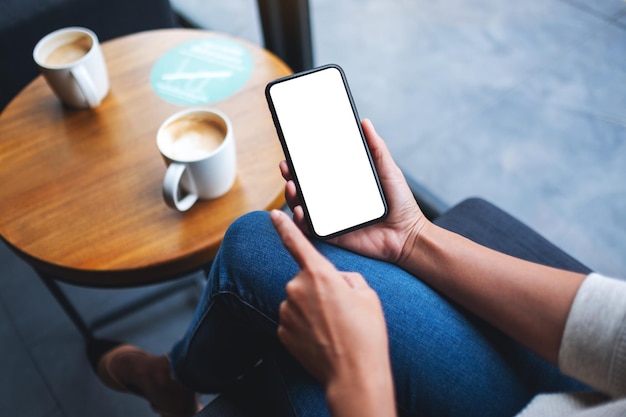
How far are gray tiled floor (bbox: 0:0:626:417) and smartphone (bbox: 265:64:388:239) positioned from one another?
762 millimetres

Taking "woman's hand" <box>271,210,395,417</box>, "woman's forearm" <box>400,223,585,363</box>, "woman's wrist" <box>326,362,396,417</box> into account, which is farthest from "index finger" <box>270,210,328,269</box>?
"woman's forearm" <box>400,223,585,363</box>

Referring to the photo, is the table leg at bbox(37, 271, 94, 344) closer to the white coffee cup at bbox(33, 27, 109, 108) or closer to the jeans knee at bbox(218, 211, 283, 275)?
the white coffee cup at bbox(33, 27, 109, 108)

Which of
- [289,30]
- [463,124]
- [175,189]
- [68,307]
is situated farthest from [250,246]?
[463,124]

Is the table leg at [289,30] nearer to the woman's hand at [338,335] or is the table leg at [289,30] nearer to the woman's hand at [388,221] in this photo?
the woman's hand at [388,221]

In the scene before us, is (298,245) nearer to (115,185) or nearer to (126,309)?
(115,185)

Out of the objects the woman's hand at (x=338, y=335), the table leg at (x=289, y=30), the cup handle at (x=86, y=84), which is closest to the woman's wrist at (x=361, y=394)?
the woman's hand at (x=338, y=335)

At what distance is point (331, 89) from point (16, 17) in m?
1.01

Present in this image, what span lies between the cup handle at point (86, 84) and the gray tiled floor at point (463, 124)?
1.96 ft

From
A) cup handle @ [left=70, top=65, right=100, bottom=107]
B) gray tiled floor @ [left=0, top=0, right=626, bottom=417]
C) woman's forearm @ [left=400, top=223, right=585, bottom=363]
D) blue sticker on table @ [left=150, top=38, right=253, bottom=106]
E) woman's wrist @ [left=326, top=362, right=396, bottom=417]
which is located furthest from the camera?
gray tiled floor @ [left=0, top=0, right=626, bottom=417]

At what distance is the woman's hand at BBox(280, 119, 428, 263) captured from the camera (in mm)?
719

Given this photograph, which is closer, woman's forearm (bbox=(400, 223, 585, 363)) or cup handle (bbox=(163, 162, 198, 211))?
woman's forearm (bbox=(400, 223, 585, 363))

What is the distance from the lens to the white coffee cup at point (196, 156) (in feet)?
2.47

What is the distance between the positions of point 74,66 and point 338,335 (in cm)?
65

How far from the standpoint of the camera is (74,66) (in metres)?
0.88
